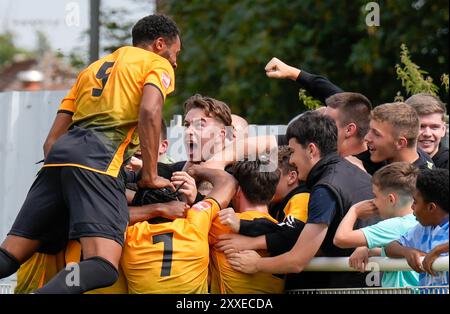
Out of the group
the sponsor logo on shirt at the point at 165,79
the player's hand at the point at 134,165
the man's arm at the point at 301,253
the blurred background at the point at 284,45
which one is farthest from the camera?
the blurred background at the point at 284,45

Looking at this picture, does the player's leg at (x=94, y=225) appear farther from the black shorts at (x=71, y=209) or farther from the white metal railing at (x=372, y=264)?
the white metal railing at (x=372, y=264)

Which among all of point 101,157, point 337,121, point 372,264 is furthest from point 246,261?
point 337,121

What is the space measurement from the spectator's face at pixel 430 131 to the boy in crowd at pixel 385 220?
1.46 meters

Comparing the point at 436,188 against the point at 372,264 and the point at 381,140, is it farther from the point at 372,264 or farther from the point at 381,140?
the point at 381,140

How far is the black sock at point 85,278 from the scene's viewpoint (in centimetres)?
527

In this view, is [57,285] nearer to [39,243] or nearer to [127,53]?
[39,243]

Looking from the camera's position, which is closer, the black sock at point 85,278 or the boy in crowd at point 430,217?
the boy in crowd at point 430,217

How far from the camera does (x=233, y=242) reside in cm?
558

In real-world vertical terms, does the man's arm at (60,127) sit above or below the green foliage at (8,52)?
above

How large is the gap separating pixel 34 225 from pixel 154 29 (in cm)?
130

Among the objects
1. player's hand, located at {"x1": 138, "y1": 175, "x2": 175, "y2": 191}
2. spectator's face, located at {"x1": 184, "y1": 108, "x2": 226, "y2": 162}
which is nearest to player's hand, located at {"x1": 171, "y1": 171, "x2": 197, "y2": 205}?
player's hand, located at {"x1": 138, "y1": 175, "x2": 175, "y2": 191}

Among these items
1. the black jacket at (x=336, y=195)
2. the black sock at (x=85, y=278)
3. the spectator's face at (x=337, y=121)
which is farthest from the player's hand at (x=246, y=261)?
the spectator's face at (x=337, y=121)

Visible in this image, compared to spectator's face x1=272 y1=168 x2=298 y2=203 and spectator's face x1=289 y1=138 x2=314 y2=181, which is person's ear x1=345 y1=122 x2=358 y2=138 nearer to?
spectator's face x1=272 y1=168 x2=298 y2=203
